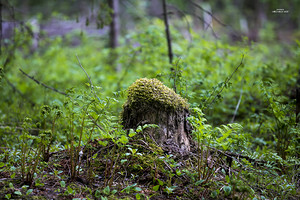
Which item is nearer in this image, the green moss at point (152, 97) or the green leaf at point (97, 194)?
the green leaf at point (97, 194)

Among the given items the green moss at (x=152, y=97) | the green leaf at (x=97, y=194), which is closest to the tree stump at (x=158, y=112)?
the green moss at (x=152, y=97)

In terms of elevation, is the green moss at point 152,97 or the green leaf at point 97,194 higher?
the green moss at point 152,97

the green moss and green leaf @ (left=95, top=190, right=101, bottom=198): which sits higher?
the green moss

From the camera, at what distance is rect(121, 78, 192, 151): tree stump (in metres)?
3.08

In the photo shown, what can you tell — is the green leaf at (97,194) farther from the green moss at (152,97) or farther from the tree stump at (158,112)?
the green moss at (152,97)

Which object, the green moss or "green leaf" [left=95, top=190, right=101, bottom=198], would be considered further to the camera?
the green moss

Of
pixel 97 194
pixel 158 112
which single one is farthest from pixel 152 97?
pixel 97 194

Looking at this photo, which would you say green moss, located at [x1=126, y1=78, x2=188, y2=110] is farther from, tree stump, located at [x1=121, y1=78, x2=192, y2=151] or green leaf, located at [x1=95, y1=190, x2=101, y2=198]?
green leaf, located at [x1=95, y1=190, x2=101, y2=198]

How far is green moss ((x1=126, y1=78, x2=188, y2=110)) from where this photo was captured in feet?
10.1

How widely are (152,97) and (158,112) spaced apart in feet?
0.66

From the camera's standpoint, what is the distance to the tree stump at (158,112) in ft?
10.1

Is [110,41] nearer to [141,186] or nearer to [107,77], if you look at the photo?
[107,77]

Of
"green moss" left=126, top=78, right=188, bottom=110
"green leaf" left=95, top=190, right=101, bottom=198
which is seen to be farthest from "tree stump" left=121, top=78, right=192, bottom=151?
"green leaf" left=95, top=190, right=101, bottom=198

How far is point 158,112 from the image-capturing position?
3.10 metres
